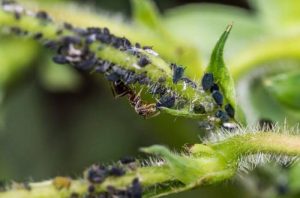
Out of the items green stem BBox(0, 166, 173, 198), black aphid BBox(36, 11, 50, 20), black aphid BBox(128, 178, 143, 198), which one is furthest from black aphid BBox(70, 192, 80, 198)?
black aphid BBox(36, 11, 50, 20)

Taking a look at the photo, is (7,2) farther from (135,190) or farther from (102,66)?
(135,190)

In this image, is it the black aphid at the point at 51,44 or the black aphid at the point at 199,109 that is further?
the black aphid at the point at 51,44

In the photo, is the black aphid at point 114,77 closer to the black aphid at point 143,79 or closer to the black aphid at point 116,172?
the black aphid at point 143,79

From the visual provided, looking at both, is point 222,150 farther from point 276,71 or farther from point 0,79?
point 0,79

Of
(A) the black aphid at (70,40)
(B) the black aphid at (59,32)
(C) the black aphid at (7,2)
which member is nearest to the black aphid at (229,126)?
(A) the black aphid at (70,40)

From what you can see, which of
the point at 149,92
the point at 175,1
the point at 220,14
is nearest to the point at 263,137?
the point at 149,92

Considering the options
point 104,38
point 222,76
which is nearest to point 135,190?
point 222,76

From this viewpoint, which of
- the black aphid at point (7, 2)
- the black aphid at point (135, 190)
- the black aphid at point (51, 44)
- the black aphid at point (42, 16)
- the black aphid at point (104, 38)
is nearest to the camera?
the black aphid at point (135, 190)
